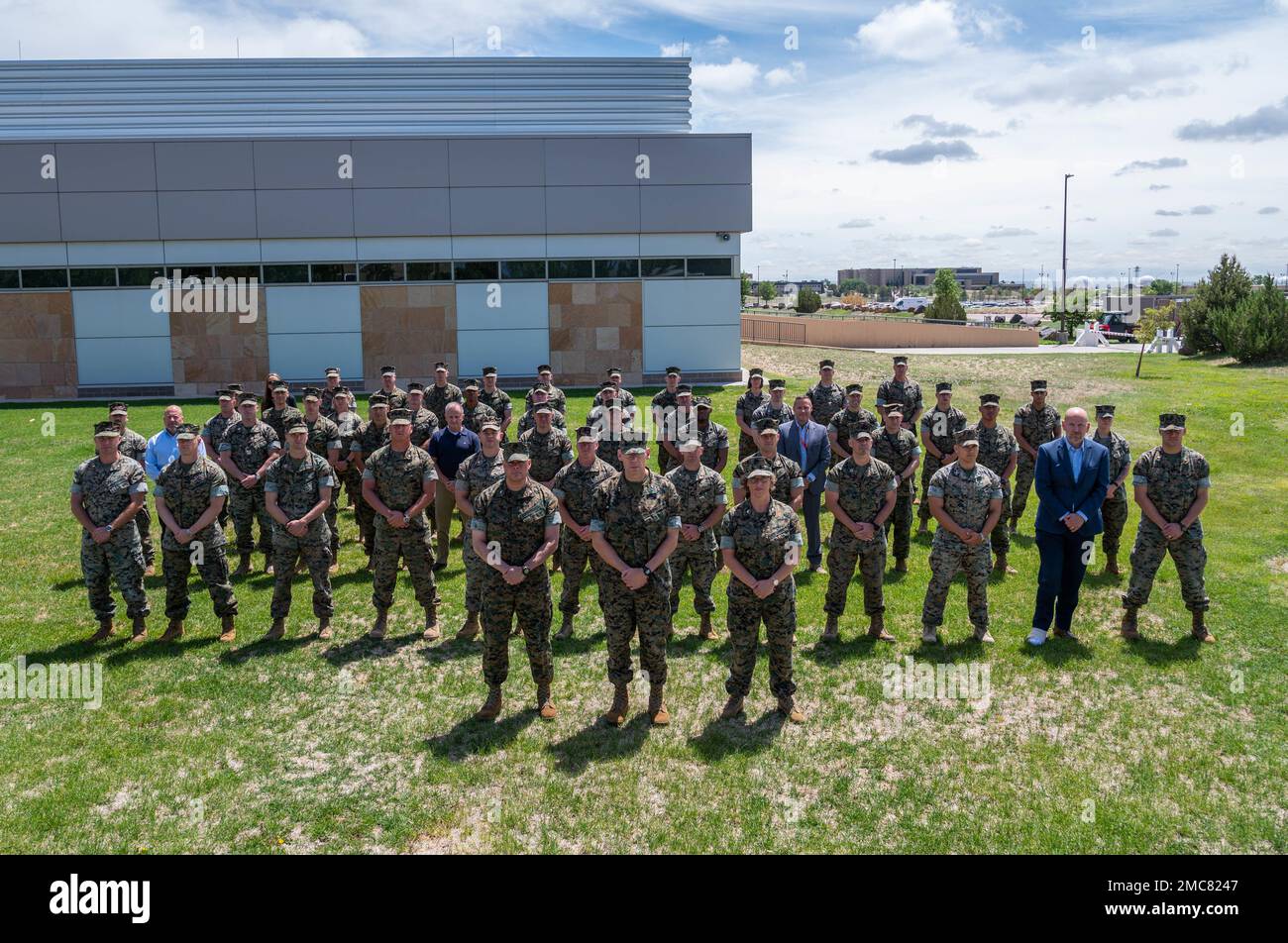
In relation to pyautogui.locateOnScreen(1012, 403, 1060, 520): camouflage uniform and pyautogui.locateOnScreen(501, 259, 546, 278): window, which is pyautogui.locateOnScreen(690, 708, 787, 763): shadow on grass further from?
pyautogui.locateOnScreen(501, 259, 546, 278): window

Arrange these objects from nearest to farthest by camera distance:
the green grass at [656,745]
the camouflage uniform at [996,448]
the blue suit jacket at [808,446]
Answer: the green grass at [656,745], the camouflage uniform at [996,448], the blue suit jacket at [808,446]

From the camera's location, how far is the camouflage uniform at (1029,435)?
12.3 m

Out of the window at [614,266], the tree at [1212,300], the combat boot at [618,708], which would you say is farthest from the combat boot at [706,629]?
the tree at [1212,300]

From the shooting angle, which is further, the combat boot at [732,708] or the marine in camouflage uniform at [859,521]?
the marine in camouflage uniform at [859,521]

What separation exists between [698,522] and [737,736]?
2.28 m

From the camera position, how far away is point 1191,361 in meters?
31.9

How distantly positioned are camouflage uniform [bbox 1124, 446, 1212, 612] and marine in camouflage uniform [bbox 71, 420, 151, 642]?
10.1m

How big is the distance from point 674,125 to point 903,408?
17037mm

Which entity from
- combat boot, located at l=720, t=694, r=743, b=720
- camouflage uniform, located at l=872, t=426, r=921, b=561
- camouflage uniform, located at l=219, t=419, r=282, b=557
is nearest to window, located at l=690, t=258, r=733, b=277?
camouflage uniform, located at l=872, t=426, r=921, b=561

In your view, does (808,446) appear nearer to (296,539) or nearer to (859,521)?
(859,521)

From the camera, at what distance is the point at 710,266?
2745cm

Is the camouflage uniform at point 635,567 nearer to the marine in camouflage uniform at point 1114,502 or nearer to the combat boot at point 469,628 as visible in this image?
the combat boot at point 469,628

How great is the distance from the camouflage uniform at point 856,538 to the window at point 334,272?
21.0 metres

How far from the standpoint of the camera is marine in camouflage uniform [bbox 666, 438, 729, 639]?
8984 mm
